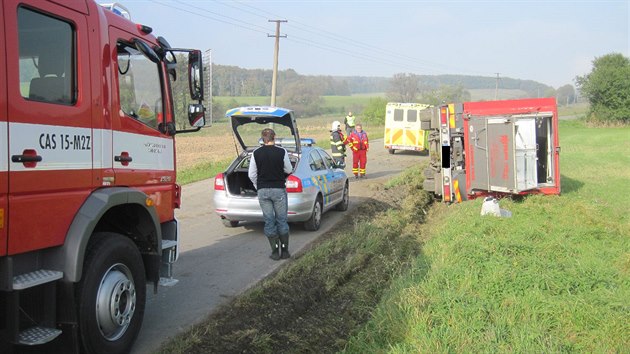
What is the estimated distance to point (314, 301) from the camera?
5637 mm

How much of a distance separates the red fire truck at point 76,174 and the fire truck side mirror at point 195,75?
357mm

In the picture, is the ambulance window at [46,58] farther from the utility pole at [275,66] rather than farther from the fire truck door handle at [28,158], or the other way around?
the utility pole at [275,66]

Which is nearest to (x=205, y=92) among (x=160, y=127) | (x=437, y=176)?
(x=160, y=127)

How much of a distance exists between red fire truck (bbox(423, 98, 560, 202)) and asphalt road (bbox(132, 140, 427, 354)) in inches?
97.9

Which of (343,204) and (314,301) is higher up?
(343,204)

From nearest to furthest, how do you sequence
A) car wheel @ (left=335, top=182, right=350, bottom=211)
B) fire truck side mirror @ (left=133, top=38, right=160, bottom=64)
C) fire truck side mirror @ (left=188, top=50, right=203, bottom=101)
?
fire truck side mirror @ (left=133, top=38, right=160, bottom=64), fire truck side mirror @ (left=188, top=50, right=203, bottom=101), car wheel @ (left=335, top=182, right=350, bottom=211)

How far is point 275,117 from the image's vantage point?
361 inches

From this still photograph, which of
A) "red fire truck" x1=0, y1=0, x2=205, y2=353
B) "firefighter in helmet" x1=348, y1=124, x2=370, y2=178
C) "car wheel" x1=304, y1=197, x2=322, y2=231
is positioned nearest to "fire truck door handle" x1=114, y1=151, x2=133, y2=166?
"red fire truck" x1=0, y1=0, x2=205, y2=353

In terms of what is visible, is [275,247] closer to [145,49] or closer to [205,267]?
[205,267]

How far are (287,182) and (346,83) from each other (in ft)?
351

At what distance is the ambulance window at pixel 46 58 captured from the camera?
134 inches

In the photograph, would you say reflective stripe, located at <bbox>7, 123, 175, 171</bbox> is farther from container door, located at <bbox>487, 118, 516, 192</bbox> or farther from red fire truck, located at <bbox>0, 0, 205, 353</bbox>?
container door, located at <bbox>487, 118, 516, 192</bbox>

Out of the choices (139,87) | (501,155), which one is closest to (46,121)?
(139,87)

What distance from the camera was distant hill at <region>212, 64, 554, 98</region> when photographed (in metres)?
48.2
